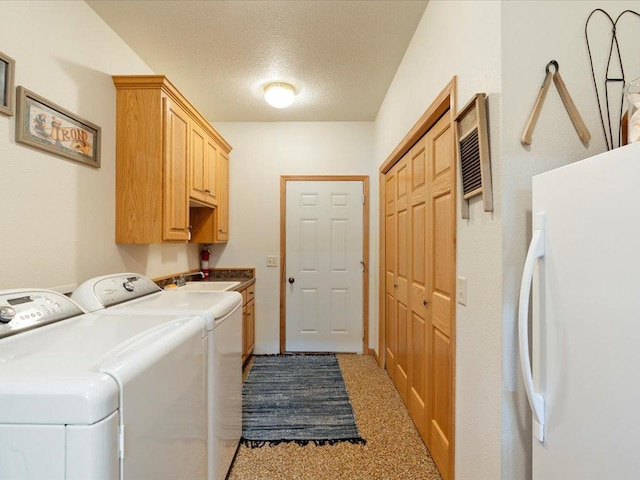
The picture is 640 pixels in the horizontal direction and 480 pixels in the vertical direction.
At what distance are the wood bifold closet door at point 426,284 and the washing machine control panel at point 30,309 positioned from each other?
1.66m

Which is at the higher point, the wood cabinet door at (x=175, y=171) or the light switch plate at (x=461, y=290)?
the wood cabinet door at (x=175, y=171)

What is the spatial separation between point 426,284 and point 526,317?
970mm

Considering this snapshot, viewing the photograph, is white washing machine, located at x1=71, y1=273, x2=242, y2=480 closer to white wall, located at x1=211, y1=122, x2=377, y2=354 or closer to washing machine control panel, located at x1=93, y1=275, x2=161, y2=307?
washing machine control panel, located at x1=93, y1=275, x2=161, y2=307

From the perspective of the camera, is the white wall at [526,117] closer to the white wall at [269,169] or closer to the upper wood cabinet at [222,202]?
the white wall at [269,169]

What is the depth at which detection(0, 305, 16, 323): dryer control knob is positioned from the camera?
1.00 meters

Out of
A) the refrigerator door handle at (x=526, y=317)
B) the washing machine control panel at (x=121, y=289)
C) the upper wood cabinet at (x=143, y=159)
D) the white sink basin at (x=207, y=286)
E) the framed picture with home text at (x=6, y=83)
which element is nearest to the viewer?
the refrigerator door handle at (x=526, y=317)

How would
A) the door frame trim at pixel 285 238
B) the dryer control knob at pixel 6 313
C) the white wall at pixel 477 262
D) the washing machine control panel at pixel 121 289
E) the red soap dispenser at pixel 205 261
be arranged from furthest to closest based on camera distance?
the door frame trim at pixel 285 238 → the red soap dispenser at pixel 205 261 → the washing machine control panel at pixel 121 289 → the white wall at pixel 477 262 → the dryer control knob at pixel 6 313

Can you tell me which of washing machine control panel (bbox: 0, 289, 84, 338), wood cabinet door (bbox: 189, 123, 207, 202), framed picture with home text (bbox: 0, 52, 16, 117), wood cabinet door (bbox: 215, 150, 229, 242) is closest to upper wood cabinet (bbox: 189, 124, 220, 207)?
wood cabinet door (bbox: 189, 123, 207, 202)

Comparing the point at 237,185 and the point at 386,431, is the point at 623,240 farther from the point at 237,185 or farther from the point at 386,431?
the point at 237,185

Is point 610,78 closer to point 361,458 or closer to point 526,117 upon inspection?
point 526,117

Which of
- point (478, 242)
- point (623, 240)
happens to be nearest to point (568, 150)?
point (478, 242)

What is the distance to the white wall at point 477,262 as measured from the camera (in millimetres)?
1099

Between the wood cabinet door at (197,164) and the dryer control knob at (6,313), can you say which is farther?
the wood cabinet door at (197,164)

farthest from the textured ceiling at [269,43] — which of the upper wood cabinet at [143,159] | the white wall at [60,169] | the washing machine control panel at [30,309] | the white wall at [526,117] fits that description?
the washing machine control panel at [30,309]
